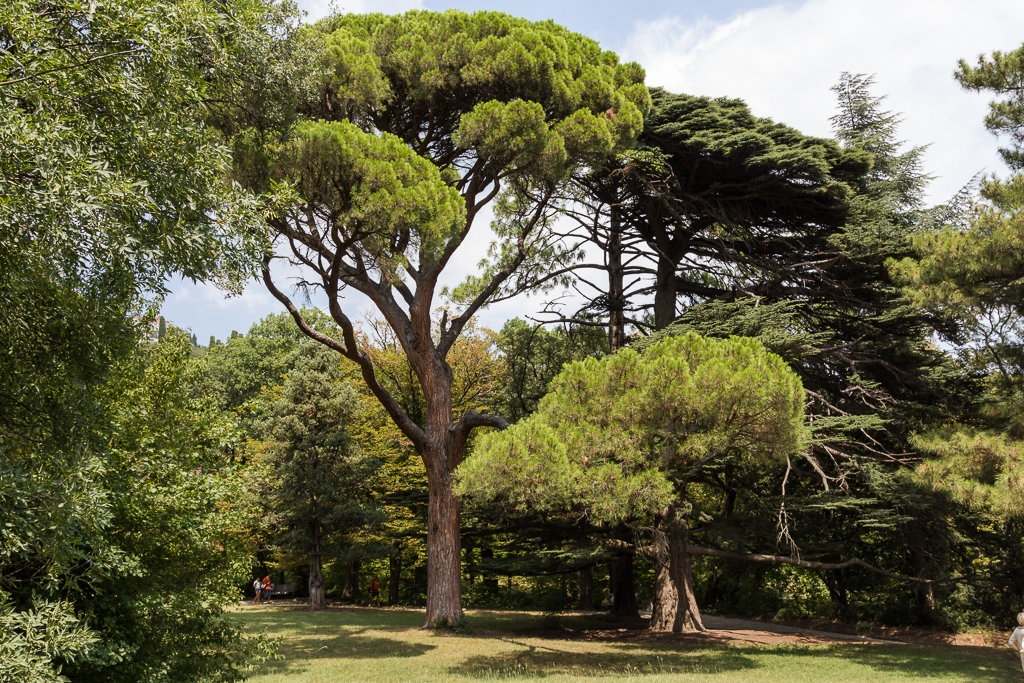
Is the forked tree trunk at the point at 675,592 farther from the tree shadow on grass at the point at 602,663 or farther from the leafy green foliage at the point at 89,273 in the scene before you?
the leafy green foliage at the point at 89,273

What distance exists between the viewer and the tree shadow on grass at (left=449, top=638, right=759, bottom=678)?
Result: 31.5 ft

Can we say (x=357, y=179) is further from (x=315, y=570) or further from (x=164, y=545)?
(x=315, y=570)

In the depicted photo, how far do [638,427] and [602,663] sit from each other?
172 inches

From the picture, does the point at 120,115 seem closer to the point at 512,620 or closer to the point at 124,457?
the point at 124,457

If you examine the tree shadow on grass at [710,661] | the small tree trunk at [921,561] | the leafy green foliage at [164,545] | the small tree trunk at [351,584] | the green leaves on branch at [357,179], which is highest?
the green leaves on branch at [357,179]

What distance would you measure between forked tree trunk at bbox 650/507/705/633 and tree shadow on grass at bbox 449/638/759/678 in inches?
80.9

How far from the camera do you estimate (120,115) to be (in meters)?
4.99

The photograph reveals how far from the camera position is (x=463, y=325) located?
14195 millimetres

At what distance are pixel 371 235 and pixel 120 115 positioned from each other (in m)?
5.17

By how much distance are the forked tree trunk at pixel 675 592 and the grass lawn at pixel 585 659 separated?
0.76 metres

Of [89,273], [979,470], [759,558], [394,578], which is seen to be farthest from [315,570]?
[89,273]

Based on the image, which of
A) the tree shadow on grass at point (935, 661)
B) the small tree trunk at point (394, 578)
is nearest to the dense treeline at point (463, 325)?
the tree shadow on grass at point (935, 661)

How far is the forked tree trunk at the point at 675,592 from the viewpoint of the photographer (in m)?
13.9

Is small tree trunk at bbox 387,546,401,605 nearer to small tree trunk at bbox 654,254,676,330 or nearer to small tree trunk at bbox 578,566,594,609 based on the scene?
small tree trunk at bbox 578,566,594,609
